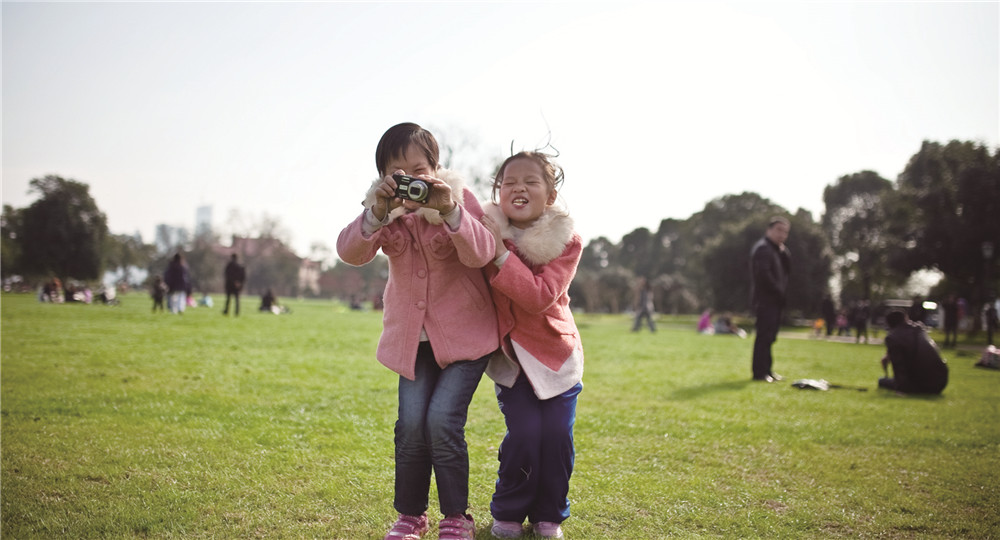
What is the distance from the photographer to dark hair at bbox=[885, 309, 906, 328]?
9.00 m

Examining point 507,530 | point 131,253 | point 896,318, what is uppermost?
point 131,253

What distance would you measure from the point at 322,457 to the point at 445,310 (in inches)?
77.7

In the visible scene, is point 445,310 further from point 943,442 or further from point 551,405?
point 943,442

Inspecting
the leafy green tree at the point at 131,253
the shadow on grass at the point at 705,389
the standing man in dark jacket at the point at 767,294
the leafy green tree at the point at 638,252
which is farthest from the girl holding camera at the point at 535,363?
the leafy green tree at the point at 638,252

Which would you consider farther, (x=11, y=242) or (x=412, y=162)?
(x=11, y=242)

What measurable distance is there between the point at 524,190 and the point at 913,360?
8254 millimetres

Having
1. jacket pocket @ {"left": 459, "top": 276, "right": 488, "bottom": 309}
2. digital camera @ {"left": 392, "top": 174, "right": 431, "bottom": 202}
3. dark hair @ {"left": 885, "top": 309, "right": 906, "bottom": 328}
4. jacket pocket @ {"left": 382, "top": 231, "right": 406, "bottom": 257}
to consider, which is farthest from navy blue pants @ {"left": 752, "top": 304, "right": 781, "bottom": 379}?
digital camera @ {"left": 392, "top": 174, "right": 431, "bottom": 202}

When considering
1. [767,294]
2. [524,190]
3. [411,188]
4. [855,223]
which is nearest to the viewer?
[411,188]

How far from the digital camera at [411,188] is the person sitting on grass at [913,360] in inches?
335

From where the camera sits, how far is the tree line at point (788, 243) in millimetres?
29219

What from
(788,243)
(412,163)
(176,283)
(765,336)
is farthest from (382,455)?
(788,243)

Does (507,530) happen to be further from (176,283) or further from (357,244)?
(176,283)

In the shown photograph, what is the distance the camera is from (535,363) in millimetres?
3225

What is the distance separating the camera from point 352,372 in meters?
8.91
